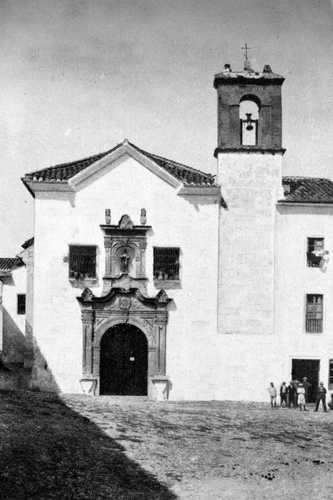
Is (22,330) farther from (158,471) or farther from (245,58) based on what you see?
(158,471)

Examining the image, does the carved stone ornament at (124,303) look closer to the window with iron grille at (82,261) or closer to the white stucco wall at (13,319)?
the window with iron grille at (82,261)

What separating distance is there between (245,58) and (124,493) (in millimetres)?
19371

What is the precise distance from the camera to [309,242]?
2525 centimetres

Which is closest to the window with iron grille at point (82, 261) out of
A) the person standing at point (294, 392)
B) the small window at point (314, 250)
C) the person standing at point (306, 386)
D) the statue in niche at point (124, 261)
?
the statue in niche at point (124, 261)

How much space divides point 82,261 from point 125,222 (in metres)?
2.18

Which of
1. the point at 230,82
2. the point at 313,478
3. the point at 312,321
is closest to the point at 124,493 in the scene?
the point at 313,478

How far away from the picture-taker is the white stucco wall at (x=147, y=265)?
953 inches

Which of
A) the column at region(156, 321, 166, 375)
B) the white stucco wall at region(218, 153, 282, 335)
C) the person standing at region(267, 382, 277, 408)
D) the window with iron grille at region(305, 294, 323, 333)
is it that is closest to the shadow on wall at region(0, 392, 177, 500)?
the column at region(156, 321, 166, 375)

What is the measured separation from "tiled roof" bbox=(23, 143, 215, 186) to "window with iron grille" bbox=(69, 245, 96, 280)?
2.68 m

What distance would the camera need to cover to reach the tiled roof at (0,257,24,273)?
116 feet

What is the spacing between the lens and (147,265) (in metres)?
24.6

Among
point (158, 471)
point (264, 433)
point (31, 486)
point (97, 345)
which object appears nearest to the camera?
point (31, 486)

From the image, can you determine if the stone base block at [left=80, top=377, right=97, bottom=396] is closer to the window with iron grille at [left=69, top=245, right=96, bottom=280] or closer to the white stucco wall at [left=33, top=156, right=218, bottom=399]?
the white stucco wall at [left=33, top=156, right=218, bottom=399]

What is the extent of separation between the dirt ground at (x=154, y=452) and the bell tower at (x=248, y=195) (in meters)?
4.74
